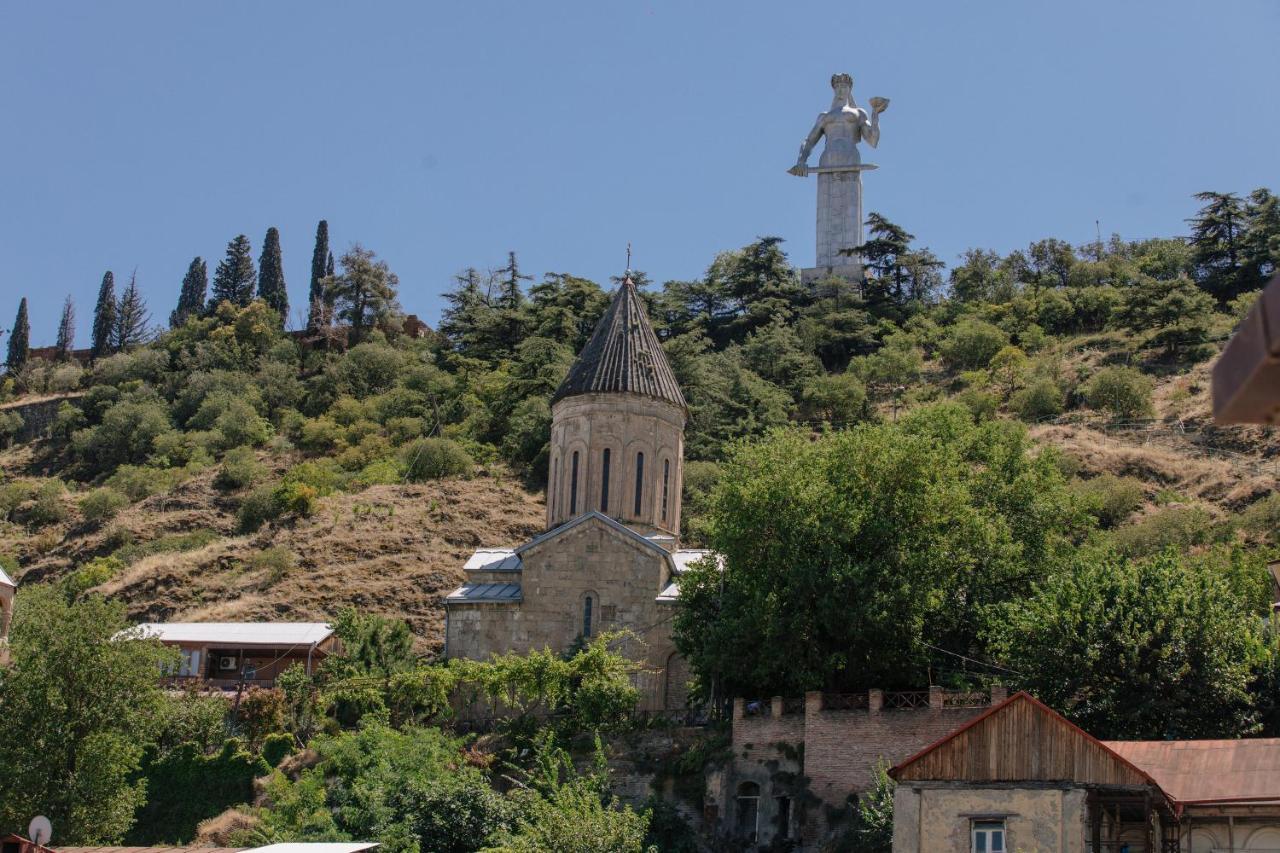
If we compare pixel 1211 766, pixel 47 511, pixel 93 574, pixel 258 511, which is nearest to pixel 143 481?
pixel 47 511

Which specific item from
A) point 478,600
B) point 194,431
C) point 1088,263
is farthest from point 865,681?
point 1088,263

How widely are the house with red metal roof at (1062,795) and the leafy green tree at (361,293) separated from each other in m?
55.3

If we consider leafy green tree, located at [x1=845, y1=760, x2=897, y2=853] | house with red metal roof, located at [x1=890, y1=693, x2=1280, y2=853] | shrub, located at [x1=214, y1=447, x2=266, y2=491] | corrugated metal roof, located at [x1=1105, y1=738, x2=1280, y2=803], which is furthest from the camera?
shrub, located at [x1=214, y1=447, x2=266, y2=491]

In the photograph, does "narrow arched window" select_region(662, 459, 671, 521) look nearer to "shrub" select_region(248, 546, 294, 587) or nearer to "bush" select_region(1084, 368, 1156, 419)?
"shrub" select_region(248, 546, 294, 587)

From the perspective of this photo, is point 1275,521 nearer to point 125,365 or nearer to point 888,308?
point 888,308

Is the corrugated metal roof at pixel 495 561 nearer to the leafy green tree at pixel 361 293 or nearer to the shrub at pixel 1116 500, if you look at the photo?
the shrub at pixel 1116 500

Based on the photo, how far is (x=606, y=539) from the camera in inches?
1286

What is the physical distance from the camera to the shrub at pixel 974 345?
62.1 m

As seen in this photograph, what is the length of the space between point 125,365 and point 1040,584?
54112mm

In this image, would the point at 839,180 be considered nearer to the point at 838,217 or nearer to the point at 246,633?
the point at 838,217

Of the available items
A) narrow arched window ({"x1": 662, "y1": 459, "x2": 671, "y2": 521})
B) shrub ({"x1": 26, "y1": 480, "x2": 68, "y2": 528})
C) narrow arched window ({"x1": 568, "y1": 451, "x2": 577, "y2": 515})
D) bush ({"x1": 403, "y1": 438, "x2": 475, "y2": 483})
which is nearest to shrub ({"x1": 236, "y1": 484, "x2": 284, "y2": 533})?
bush ({"x1": 403, "y1": 438, "x2": 475, "y2": 483})

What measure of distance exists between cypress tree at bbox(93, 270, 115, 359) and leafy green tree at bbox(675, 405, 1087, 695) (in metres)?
56.7

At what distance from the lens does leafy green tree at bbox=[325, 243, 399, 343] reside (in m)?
72.2

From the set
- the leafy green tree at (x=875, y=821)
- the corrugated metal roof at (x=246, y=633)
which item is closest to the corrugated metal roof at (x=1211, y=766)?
the leafy green tree at (x=875, y=821)
